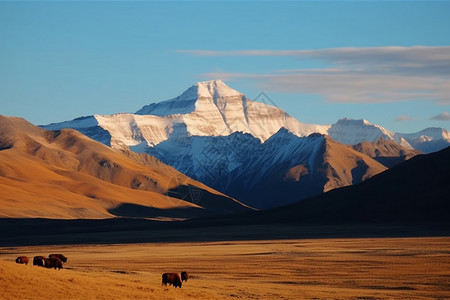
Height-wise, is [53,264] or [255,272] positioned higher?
[53,264]

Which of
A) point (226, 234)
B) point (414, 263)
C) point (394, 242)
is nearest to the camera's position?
point (414, 263)

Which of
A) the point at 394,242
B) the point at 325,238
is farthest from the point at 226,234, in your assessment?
the point at 394,242

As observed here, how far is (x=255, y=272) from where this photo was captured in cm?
7712

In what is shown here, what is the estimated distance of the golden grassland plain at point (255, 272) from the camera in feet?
161

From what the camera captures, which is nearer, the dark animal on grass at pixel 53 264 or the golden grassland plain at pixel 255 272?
the golden grassland plain at pixel 255 272

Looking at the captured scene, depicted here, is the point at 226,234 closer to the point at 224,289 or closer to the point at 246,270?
the point at 246,270

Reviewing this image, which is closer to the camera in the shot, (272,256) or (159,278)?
(159,278)

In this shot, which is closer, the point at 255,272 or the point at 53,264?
the point at 53,264

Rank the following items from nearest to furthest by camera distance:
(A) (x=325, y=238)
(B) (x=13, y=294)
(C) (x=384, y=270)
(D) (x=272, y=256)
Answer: (B) (x=13, y=294), (C) (x=384, y=270), (D) (x=272, y=256), (A) (x=325, y=238)

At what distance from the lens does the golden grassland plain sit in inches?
1934

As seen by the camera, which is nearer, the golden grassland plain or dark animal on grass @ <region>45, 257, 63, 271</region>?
the golden grassland plain

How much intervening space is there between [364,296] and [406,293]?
3911mm

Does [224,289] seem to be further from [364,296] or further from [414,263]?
[414,263]

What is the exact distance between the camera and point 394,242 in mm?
123438
